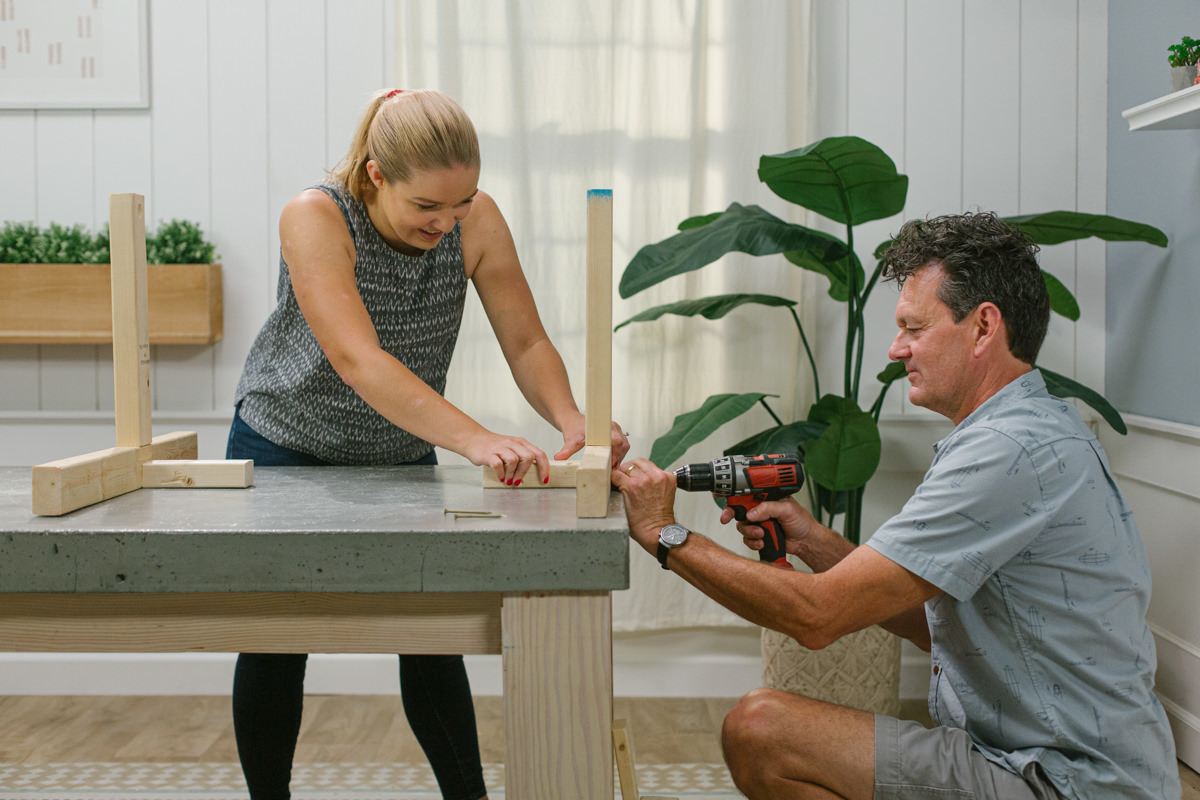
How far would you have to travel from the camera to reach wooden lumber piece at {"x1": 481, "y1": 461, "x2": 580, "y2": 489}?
4.39 feet

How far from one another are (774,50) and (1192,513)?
5.27 feet

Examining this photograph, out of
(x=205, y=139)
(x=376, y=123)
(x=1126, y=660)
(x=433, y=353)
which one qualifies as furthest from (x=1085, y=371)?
(x=205, y=139)

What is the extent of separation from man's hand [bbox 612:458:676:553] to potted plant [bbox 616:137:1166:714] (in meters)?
0.85

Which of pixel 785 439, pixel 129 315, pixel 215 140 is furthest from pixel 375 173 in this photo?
pixel 215 140

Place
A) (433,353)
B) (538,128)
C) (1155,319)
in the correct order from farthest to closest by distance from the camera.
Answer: (538,128) < (1155,319) < (433,353)

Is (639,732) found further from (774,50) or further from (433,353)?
(774,50)

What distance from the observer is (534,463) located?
1.32 m

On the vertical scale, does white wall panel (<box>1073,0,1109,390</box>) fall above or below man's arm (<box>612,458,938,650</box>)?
above

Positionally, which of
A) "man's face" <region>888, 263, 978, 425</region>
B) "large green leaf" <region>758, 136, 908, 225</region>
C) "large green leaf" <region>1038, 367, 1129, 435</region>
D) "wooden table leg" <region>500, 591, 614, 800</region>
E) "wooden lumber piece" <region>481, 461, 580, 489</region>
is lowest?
"wooden table leg" <region>500, 591, 614, 800</region>

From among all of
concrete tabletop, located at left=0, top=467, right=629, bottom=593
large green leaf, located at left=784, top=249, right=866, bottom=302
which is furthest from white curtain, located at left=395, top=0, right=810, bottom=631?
concrete tabletop, located at left=0, top=467, right=629, bottom=593

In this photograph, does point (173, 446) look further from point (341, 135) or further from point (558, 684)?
point (341, 135)

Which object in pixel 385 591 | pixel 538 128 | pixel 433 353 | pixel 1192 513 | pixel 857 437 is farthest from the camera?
pixel 538 128

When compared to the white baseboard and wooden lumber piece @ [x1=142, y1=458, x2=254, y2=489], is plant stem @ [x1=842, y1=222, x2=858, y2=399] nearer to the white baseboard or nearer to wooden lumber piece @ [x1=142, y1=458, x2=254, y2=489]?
the white baseboard

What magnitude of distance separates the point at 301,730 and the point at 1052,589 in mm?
2091
